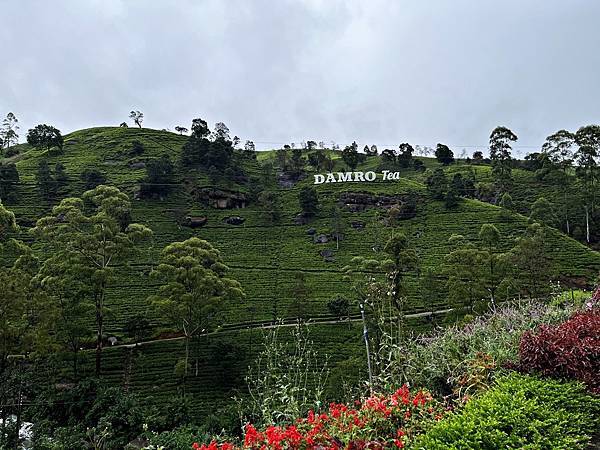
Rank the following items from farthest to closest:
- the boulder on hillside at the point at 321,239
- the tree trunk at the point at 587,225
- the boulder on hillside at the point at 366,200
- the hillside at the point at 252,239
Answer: the boulder on hillside at the point at 366,200, the boulder on hillside at the point at 321,239, the tree trunk at the point at 587,225, the hillside at the point at 252,239

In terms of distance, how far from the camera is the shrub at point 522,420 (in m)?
2.70

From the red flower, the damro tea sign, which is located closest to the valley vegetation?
the red flower

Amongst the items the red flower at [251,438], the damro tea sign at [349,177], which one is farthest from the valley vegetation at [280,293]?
the damro tea sign at [349,177]

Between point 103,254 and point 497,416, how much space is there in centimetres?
2111

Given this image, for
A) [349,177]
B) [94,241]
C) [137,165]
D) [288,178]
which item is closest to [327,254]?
[349,177]

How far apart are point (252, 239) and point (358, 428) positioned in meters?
42.6

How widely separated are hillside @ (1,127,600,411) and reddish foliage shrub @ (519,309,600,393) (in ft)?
44.5

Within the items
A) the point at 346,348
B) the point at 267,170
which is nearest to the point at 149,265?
the point at 346,348

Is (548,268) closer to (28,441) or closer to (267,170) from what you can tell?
(28,441)

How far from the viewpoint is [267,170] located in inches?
2464

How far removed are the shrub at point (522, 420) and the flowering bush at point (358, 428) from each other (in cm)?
21

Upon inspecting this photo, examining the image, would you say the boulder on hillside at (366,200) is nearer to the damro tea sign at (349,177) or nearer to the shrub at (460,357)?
the damro tea sign at (349,177)

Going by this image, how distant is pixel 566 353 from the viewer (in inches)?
151

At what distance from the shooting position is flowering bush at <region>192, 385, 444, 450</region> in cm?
271
